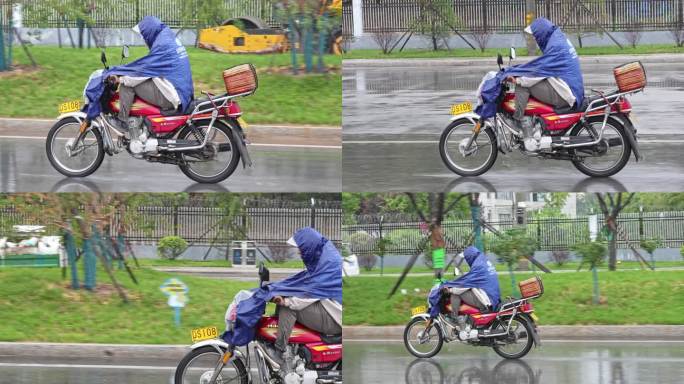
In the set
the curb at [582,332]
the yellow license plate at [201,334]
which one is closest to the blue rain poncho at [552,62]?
the yellow license plate at [201,334]

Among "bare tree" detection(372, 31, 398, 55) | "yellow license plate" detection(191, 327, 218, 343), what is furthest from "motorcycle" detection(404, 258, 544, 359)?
"bare tree" detection(372, 31, 398, 55)

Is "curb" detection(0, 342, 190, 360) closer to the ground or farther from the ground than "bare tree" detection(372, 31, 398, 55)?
closer to the ground

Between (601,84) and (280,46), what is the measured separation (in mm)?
6609

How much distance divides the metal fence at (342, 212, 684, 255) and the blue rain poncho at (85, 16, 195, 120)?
23.1ft

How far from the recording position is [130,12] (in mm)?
20516

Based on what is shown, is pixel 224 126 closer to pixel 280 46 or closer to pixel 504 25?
pixel 280 46

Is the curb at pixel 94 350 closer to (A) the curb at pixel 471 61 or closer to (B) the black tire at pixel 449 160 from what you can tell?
Result: (B) the black tire at pixel 449 160

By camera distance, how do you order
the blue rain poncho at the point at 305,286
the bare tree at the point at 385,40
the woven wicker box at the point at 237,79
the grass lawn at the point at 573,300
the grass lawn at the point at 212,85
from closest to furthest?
the blue rain poncho at the point at 305,286 → the woven wicker box at the point at 237,79 → the grass lawn at the point at 212,85 → the grass lawn at the point at 573,300 → the bare tree at the point at 385,40

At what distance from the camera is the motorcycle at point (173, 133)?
477 inches

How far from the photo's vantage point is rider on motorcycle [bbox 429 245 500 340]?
1434 centimetres

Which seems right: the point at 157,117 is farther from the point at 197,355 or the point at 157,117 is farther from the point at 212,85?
the point at 212,85

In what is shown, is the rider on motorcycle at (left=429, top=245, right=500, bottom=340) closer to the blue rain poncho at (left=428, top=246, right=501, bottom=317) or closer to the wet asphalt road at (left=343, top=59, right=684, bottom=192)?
the blue rain poncho at (left=428, top=246, right=501, bottom=317)

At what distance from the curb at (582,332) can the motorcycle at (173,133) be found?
530 cm

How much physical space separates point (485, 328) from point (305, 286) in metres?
4.40
